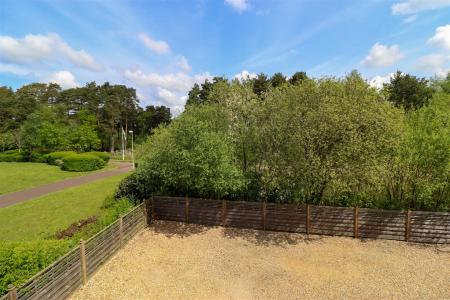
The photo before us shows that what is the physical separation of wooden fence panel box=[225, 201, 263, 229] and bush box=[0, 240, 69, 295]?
6.41m

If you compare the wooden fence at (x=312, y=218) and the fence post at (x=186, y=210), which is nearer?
the wooden fence at (x=312, y=218)

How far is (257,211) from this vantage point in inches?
460

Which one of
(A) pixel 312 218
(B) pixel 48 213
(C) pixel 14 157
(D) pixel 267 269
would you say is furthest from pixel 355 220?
(C) pixel 14 157

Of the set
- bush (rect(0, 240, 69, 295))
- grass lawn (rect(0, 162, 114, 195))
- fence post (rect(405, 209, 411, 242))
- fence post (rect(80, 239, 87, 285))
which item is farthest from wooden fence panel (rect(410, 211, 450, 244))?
grass lawn (rect(0, 162, 114, 195))

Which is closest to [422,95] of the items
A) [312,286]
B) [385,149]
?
[385,149]

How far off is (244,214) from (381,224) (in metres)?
5.36

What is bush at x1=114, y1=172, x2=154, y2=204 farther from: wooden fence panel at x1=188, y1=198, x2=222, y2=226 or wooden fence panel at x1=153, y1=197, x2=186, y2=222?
wooden fence panel at x1=188, y1=198, x2=222, y2=226

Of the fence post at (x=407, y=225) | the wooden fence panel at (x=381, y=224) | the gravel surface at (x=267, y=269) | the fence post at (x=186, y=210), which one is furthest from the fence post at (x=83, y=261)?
the fence post at (x=407, y=225)

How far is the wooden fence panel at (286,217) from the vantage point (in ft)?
37.0

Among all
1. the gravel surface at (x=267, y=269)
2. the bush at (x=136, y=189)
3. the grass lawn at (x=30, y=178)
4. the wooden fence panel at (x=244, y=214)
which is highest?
the bush at (x=136, y=189)

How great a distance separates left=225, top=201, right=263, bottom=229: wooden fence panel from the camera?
11.7m

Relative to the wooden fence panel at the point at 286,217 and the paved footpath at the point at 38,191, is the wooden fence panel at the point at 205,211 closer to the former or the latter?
the wooden fence panel at the point at 286,217

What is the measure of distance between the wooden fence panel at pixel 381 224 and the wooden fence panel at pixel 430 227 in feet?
1.34

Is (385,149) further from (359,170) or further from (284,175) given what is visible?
(284,175)
